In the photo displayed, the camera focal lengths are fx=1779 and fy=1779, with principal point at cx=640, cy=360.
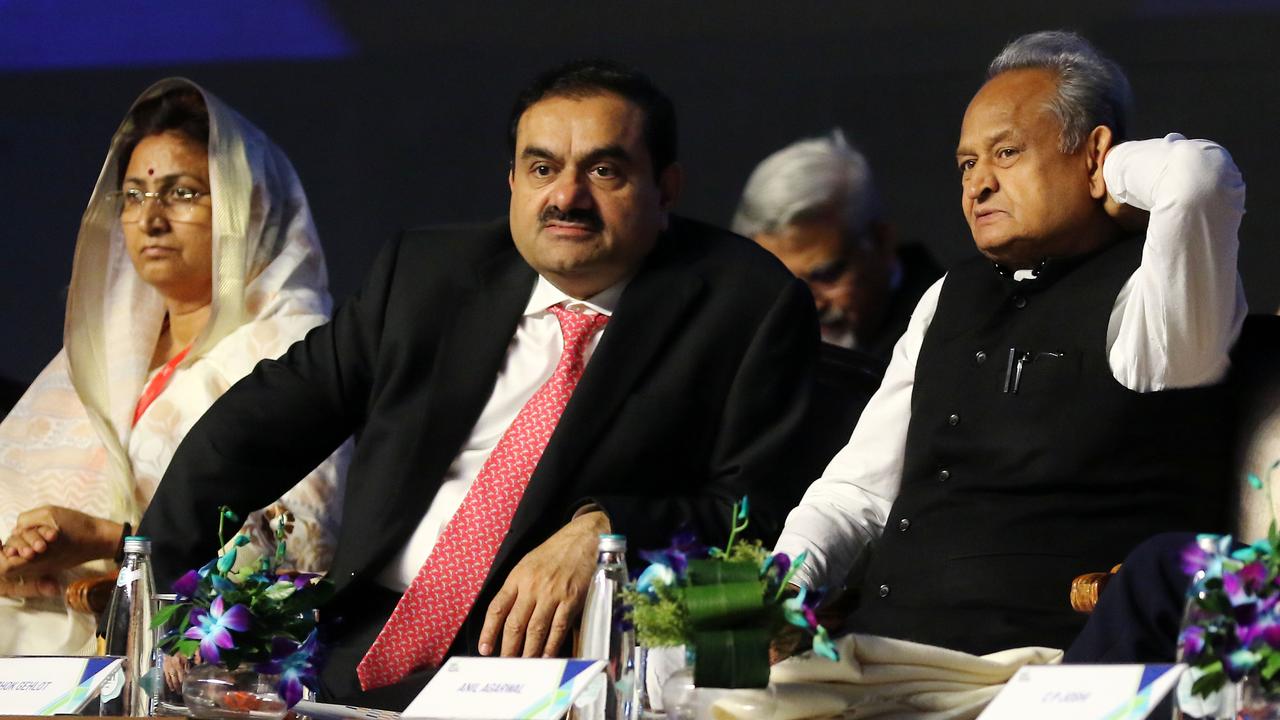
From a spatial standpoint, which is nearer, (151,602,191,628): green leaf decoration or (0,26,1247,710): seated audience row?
(151,602,191,628): green leaf decoration

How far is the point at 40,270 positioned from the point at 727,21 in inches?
79.3

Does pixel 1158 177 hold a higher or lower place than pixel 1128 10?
lower

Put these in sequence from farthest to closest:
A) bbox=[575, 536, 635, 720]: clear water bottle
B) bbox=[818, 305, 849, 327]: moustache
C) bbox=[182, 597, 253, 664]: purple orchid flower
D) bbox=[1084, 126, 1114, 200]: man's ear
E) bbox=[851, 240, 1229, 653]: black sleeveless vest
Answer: bbox=[818, 305, 849, 327]: moustache → bbox=[1084, 126, 1114, 200]: man's ear → bbox=[851, 240, 1229, 653]: black sleeveless vest → bbox=[182, 597, 253, 664]: purple orchid flower → bbox=[575, 536, 635, 720]: clear water bottle

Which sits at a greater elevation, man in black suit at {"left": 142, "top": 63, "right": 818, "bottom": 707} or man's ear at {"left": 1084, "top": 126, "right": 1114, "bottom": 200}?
man's ear at {"left": 1084, "top": 126, "right": 1114, "bottom": 200}

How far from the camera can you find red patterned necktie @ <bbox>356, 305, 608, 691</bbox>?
8.91 ft

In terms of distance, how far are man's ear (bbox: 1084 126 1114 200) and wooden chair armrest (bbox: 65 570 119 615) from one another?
A: 1.73 metres

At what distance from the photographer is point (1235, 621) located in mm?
1555

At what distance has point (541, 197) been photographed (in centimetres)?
287

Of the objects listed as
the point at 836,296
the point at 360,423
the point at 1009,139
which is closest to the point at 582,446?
the point at 360,423

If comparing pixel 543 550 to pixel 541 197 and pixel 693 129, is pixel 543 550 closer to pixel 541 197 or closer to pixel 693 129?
pixel 541 197

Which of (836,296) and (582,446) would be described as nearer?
(582,446)

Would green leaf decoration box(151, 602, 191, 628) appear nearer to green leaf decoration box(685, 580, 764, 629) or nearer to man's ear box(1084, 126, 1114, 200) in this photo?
green leaf decoration box(685, 580, 764, 629)

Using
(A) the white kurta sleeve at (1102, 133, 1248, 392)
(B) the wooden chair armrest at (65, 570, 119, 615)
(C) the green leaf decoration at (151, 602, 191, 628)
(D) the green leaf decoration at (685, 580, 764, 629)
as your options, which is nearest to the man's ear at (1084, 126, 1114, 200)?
(A) the white kurta sleeve at (1102, 133, 1248, 392)

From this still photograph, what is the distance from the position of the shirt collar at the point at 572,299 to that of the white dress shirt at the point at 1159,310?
517mm
